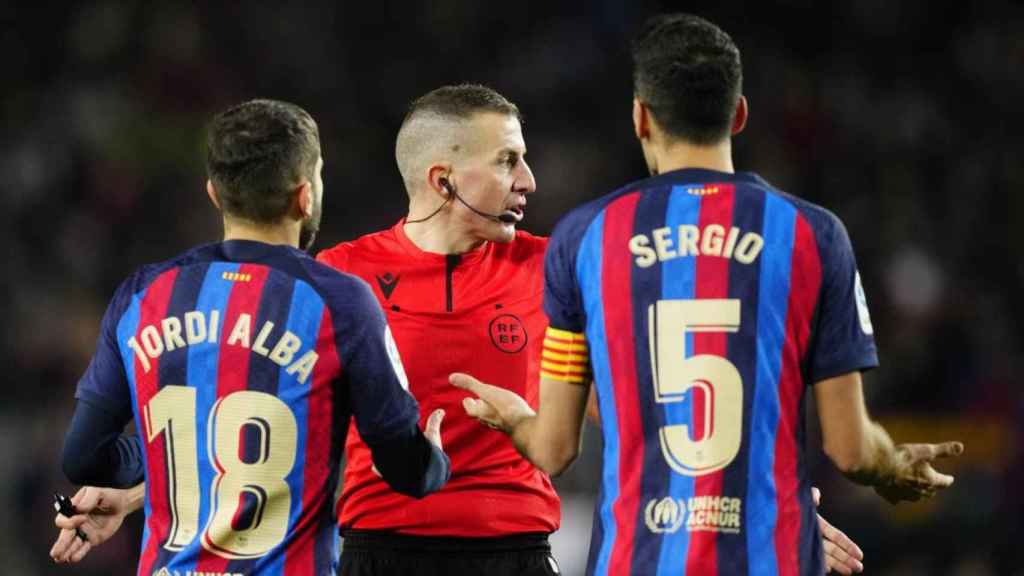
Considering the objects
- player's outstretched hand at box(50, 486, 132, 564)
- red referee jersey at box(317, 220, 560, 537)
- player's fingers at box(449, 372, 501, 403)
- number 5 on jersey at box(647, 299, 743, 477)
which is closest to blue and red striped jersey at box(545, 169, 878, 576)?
number 5 on jersey at box(647, 299, 743, 477)

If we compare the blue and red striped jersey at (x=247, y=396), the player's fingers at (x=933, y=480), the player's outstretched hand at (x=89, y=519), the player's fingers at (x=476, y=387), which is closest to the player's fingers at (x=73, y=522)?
the player's outstretched hand at (x=89, y=519)

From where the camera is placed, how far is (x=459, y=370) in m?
4.92

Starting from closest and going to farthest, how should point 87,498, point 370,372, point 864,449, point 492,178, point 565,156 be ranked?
point 864,449 → point 370,372 → point 87,498 → point 492,178 → point 565,156

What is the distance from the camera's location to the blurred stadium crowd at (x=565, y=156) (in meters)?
10.7

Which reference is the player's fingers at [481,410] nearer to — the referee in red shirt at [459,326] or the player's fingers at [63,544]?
the referee in red shirt at [459,326]

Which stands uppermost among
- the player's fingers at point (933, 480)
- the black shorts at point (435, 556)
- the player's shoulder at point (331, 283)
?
the player's shoulder at point (331, 283)

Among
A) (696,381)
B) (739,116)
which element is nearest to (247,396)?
(696,381)

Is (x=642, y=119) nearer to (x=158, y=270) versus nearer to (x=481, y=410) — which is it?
(x=481, y=410)

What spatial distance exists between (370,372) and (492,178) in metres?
1.42

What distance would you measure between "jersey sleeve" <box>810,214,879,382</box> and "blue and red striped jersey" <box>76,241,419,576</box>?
1029 mm

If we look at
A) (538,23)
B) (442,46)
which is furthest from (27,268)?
(538,23)

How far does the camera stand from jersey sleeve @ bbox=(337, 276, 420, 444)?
12.9 feet

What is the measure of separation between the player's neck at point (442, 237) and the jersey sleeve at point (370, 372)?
1187 mm

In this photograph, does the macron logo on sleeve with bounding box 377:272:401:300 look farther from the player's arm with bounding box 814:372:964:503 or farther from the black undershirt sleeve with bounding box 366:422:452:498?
the player's arm with bounding box 814:372:964:503
